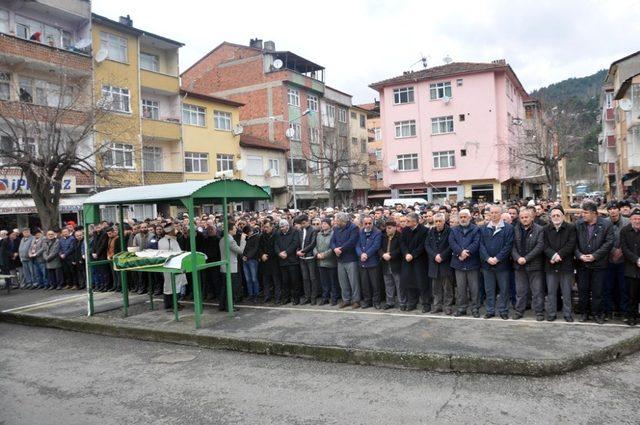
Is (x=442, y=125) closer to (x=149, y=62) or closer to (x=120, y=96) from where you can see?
(x=149, y=62)

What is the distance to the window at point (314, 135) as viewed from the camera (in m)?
45.2

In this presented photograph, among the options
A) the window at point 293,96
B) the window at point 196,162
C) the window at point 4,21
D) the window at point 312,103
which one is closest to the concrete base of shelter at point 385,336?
the window at point 4,21

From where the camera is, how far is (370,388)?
19.1 ft

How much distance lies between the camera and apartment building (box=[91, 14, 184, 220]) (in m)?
26.8

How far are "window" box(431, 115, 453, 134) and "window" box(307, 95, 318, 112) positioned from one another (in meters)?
11.6

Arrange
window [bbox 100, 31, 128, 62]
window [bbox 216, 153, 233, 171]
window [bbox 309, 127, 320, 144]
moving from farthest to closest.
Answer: window [bbox 309, 127, 320, 144] < window [bbox 216, 153, 233, 171] < window [bbox 100, 31, 128, 62]

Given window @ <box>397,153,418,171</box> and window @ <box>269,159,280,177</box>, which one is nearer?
window @ <box>269,159,280,177</box>

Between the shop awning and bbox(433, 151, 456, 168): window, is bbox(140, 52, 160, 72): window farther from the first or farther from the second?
bbox(433, 151, 456, 168): window

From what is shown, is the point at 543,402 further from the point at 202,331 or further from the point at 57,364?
the point at 57,364

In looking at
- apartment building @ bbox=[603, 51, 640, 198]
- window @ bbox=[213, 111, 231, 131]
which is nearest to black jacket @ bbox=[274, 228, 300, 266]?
window @ bbox=[213, 111, 231, 131]

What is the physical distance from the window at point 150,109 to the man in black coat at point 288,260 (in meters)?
23.5

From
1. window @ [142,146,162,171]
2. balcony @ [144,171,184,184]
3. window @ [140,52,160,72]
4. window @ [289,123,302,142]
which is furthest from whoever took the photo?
window @ [289,123,302,142]

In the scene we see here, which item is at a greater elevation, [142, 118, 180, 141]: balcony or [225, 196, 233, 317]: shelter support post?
[142, 118, 180, 141]: balcony

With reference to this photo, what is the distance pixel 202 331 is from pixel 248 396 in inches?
119
